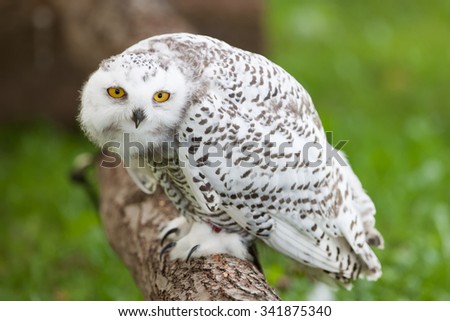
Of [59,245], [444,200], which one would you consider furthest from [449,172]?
[59,245]

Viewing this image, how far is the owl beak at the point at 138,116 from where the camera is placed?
209 cm

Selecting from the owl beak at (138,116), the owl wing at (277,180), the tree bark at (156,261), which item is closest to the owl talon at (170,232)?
the tree bark at (156,261)

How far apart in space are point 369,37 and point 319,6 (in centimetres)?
76

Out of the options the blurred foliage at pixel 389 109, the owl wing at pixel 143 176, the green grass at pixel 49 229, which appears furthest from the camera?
the green grass at pixel 49 229

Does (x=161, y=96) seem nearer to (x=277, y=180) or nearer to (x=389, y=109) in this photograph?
(x=277, y=180)

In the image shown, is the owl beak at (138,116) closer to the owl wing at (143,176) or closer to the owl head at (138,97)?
the owl head at (138,97)

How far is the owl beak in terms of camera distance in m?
2.09

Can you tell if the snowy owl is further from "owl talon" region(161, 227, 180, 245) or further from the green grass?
the green grass

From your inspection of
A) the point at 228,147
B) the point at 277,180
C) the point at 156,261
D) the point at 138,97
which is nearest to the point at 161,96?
the point at 138,97

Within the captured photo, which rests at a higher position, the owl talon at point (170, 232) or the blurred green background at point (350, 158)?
the blurred green background at point (350, 158)

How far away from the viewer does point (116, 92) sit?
6.89ft

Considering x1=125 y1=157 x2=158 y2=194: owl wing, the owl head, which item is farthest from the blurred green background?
the owl head

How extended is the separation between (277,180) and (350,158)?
242cm
